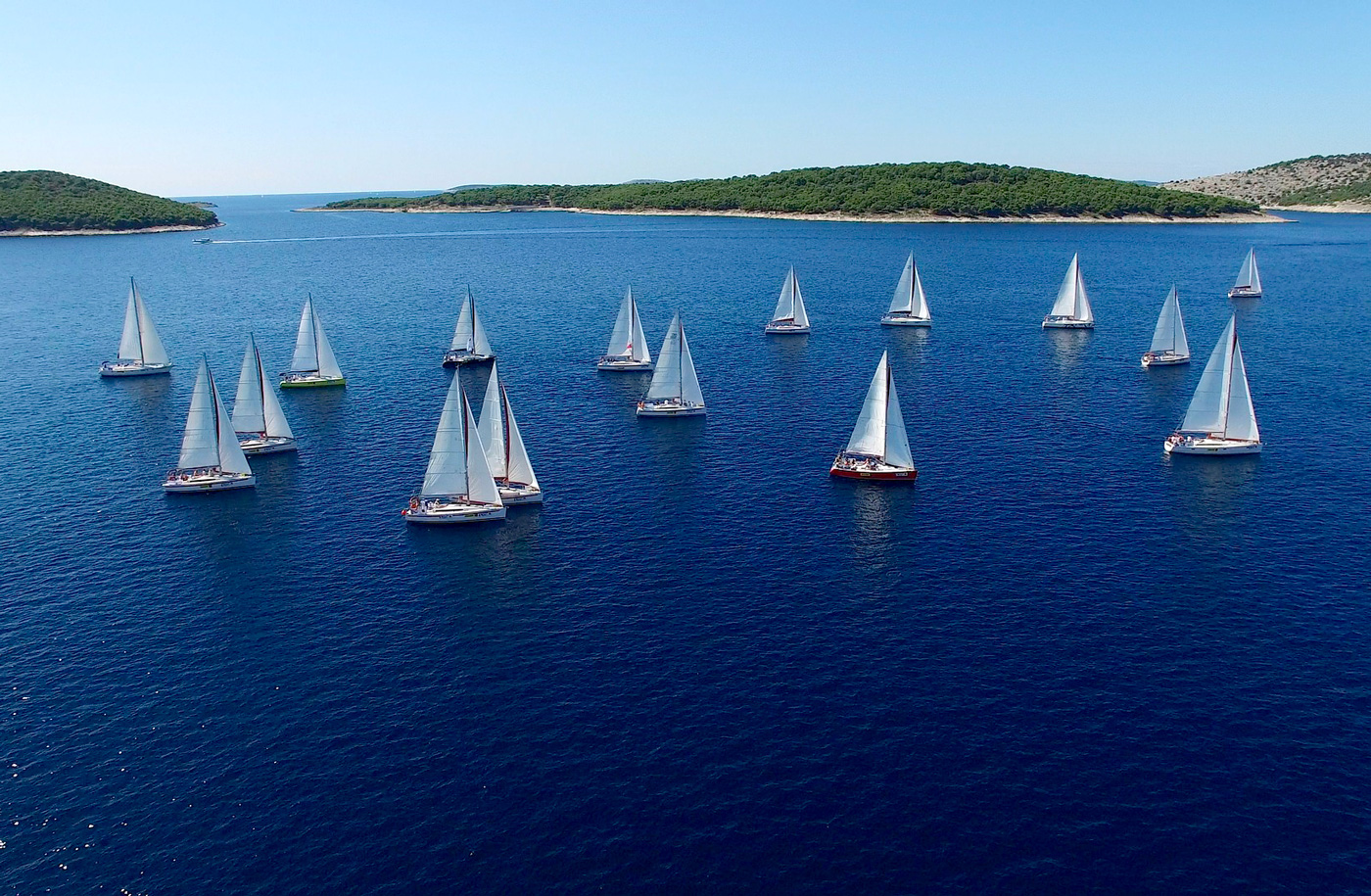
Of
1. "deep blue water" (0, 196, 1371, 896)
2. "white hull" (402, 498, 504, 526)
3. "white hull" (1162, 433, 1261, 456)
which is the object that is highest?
"white hull" (1162, 433, 1261, 456)

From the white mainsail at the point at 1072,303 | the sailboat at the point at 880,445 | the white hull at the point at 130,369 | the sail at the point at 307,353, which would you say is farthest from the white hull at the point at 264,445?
the white mainsail at the point at 1072,303

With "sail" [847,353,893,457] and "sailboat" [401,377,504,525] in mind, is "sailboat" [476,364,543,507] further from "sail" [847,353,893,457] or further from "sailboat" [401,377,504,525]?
"sail" [847,353,893,457]

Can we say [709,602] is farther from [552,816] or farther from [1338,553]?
[1338,553]

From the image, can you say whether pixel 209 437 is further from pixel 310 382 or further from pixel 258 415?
pixel 310 382

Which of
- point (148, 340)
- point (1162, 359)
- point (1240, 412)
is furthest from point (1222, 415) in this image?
point (148, 340)

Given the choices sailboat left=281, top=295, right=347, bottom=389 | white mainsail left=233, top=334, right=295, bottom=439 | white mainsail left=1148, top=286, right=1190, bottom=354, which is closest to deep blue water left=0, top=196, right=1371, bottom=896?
white mainsail left=233, top=334, right=295, bottom=439
